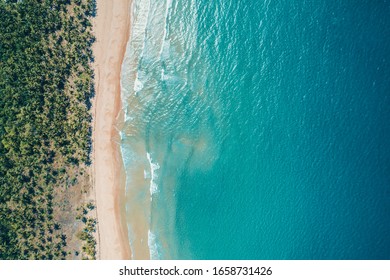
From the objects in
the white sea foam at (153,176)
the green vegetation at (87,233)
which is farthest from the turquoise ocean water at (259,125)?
the green vegetation at (87,233)

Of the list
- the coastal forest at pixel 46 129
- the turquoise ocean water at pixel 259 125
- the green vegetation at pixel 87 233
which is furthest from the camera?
the turquoise ocean water at pixel 259 125

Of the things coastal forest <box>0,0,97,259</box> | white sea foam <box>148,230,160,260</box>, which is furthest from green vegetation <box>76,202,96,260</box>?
white sea foam <box>148,230,160,260</box>

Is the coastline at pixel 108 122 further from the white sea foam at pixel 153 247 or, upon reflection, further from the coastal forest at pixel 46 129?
the white sea foam at pixel 153 247

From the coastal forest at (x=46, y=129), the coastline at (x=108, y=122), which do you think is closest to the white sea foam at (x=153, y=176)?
the coastline at (x=108, y=122)

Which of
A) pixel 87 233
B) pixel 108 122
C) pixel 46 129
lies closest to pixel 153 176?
pixel 108 122

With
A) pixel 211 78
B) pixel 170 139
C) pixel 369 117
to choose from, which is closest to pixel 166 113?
pixel 170 139

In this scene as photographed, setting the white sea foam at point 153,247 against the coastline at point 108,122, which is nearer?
the coastline at point 108,122

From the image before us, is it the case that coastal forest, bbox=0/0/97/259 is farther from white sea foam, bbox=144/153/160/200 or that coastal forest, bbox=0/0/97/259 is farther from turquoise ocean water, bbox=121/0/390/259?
white sea foam, bbox=144/153/160/200

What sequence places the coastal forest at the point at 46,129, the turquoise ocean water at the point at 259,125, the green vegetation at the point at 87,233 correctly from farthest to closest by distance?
1. the turquoise ocean water at the point at 259,125
2. the green vegetation at the point at 87,233
3. the coastal forest at the point at 46,129

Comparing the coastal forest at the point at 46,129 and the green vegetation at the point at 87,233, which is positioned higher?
the coastal forest at the point at 46,129
